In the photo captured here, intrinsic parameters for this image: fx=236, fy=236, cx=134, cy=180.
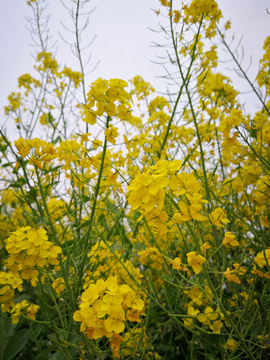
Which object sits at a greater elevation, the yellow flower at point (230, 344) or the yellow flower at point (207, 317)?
the yellow flower at point (207, 317)

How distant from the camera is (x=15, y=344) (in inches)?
54.9

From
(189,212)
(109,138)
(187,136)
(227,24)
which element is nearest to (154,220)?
(189,212)

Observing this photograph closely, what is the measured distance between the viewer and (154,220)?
74 centimetres

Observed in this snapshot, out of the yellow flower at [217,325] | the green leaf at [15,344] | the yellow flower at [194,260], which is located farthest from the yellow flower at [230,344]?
the green leaf at [15,344]

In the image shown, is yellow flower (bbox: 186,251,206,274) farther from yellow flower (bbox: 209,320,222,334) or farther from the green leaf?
the green leaf

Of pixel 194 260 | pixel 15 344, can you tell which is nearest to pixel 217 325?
pixel 194 260

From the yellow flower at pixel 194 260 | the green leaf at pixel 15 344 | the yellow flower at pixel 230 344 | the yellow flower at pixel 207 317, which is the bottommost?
the yellow flower at pixel 230 344

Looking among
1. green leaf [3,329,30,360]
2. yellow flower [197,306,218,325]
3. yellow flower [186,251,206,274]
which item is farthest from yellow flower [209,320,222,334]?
green leaf [3,329,30,360]

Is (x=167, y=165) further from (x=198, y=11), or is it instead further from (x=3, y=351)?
(x=3, y=351)

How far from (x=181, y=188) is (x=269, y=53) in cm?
223

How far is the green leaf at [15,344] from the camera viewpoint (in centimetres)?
135

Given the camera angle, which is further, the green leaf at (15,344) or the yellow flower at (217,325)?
the green leaf at (15,344)

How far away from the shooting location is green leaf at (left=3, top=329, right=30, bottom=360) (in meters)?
1.35

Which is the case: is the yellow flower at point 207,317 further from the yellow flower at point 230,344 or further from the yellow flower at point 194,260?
the yellow flower at point 194,260
